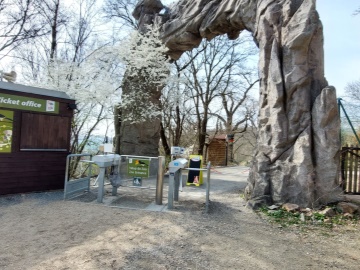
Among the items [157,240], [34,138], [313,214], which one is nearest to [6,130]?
[34,138]

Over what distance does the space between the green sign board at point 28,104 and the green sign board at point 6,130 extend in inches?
6.7

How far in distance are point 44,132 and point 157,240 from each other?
13.8ft

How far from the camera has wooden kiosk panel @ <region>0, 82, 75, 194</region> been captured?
5.80m

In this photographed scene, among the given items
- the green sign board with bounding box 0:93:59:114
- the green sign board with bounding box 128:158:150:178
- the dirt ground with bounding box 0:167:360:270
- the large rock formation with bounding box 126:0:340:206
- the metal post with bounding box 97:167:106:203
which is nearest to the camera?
the dirt ground with bounding box 0:167:360:270

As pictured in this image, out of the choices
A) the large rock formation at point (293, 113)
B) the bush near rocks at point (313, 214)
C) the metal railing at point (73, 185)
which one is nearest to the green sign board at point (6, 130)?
the metal railing at point (73, 185)

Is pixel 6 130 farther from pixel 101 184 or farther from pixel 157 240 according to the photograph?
pixel 157 240

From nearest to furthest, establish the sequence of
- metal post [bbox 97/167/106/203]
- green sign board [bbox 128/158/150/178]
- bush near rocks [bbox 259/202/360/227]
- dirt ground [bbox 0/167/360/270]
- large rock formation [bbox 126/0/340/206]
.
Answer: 1. dirt ground [bbox 0/167/360/270]
2. bush near rocks [bbox 259/202/360/227]
3. large rock formation [bbox 126/0/340/206]
4. metal post [bbox 97/167/106/203]
5. green sign board [bbox 128/158/150/178]

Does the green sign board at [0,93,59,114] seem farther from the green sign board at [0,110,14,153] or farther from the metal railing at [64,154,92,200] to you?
the metal railing at [64,154,92,200]

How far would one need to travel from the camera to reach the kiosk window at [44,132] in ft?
19.9

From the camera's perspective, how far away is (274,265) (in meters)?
3.06

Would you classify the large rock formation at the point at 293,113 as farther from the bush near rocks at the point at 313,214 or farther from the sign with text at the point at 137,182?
the sign with text at the point at 137,182

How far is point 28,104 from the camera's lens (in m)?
6.09

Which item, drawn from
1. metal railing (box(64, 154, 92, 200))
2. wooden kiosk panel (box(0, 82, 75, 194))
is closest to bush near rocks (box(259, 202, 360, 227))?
metal railing (box(64, 154, 92, 200))

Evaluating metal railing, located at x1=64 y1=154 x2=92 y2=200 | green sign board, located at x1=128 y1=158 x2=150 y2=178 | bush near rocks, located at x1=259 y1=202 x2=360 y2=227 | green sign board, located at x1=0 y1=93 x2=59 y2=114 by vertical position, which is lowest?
bush near rocks, located at x1=259 y1=202 x2=360 y2=227
